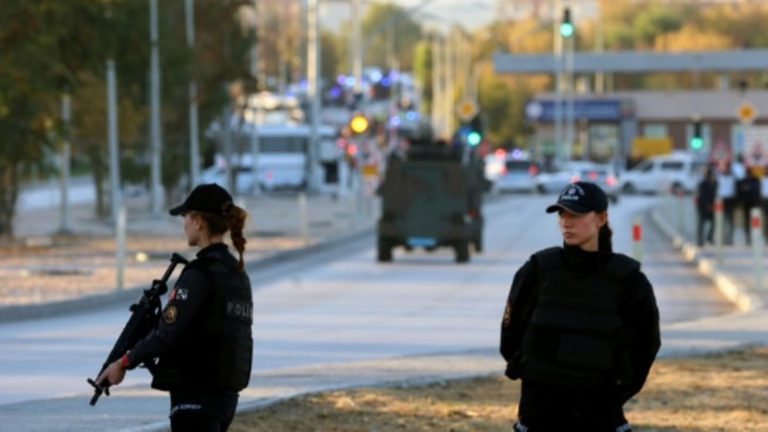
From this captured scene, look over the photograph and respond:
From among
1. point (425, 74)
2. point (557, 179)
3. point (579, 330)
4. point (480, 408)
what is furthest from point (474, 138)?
point (425, 74)

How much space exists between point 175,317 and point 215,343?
0.20 m

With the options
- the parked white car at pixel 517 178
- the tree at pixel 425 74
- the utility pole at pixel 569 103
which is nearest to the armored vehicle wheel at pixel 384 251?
the parked white car at pixel 517 178

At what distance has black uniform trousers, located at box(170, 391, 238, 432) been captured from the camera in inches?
332

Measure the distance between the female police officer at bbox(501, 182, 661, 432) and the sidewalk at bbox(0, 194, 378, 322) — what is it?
17.1 metres

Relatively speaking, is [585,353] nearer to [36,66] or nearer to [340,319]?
[340,319]

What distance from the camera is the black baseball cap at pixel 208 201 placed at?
855 centimetres

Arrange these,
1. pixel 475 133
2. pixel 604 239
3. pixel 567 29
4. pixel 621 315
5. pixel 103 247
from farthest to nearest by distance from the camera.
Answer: pixel 475 133 < pixel 567 29 < pixel 103 247 < pixel 604 239 < pixel 621 315

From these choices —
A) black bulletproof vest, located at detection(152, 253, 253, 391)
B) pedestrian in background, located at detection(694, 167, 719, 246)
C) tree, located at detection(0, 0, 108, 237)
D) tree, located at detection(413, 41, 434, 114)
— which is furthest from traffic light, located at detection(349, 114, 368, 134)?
tree, located at detection(413, 41, 434, 114)

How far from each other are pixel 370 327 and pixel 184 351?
15.2 m

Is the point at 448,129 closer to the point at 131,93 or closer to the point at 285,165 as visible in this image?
the point at 285,165

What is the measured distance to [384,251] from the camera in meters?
39.0

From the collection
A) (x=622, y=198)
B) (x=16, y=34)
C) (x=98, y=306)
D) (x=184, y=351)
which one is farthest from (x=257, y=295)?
(x=622, y=198)

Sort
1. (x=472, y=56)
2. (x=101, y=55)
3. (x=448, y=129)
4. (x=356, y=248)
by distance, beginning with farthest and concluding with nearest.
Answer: (x=472, y=56), (x=448, y=129), (x=356, y=248), (x=101, y=55)

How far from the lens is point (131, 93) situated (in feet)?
184
